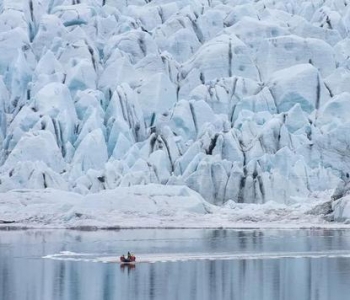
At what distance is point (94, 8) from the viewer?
72812 millimetres

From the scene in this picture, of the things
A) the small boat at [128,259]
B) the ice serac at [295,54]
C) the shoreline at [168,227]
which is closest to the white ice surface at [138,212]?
the shoreline at [168,227]

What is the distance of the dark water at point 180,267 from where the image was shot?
2688 centimetres

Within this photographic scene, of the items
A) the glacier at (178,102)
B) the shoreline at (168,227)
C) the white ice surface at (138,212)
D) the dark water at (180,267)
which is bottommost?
the dark water at (180,267)

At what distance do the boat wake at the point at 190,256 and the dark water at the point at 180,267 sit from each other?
35 millimetres

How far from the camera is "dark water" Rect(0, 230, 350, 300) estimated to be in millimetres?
26875

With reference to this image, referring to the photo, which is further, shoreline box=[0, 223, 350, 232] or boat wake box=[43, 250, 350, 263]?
shoreline box=[0, 223, 350, 232]

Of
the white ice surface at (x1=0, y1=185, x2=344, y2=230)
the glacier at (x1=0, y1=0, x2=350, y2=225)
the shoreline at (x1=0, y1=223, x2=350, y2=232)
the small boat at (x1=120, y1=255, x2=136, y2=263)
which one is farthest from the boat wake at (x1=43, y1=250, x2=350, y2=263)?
the glacier at (x1=0, y1=0, x2=350, y2=225)

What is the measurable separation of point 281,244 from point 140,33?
3109cm

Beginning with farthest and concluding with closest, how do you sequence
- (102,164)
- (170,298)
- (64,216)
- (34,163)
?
(102,164) → (34,163) → (64,216) → (170,298)

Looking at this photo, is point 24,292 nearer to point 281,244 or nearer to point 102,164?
point 281,244

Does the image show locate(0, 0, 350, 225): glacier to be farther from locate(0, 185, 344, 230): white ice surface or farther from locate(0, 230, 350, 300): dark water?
locate(0, 230, 350, 300): dark water

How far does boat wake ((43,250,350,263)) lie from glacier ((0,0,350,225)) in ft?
41.7

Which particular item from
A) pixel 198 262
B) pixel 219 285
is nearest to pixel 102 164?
pixel 198 262

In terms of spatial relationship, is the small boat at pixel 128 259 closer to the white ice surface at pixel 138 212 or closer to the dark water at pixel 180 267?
the dark water at pixel 180 267
